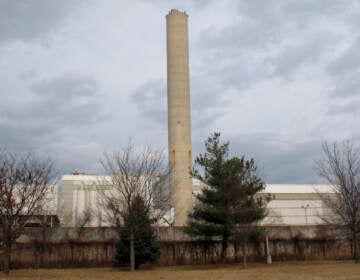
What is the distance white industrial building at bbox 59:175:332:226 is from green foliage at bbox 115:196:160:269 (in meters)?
31.4

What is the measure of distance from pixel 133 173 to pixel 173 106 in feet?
59.7

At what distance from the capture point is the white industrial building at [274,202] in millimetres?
62156

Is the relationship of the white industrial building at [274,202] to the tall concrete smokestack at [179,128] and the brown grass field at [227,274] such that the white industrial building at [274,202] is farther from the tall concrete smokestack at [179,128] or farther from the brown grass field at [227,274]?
the brown grass field at [227,274]

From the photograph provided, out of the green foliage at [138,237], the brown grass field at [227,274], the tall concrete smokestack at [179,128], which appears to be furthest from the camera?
the tall concrete smokestack at [179,128]

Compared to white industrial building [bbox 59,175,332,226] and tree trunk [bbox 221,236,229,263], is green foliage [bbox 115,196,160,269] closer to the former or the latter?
tree trunk [bbox 221,236,229,263]

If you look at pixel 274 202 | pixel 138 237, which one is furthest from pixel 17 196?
pixel 274 202

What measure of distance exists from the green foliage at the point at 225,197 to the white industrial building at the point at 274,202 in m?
29.7

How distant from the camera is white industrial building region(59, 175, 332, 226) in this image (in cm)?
6216

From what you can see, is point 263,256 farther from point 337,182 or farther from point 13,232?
point 13,232

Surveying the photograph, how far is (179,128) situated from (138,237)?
1895 cm

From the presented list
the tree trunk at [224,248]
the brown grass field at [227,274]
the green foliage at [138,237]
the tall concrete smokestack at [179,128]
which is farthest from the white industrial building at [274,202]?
the brown grass field at [227,274]

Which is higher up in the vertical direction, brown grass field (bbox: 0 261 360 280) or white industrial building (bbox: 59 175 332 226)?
white industrial building (bbox: 59 175 332 226)

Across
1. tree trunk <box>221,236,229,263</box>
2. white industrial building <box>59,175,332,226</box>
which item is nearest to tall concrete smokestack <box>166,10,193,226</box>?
tree trunk <box>221,236,229,263</box>

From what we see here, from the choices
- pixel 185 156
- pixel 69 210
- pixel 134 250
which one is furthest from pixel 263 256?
pixel 69 210
